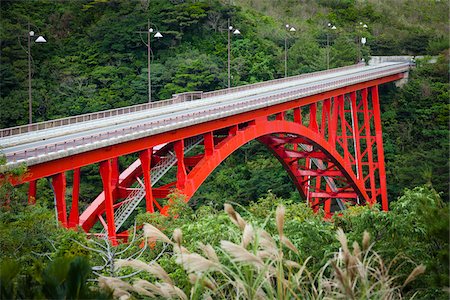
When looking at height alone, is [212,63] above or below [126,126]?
below

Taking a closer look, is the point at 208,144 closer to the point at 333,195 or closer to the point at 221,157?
the point at 221,157

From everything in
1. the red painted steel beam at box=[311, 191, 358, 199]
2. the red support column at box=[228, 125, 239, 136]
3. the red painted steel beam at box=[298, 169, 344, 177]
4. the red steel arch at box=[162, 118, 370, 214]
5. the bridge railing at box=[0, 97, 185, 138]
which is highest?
the bridge railing at box=[0, 97, 185, 138]

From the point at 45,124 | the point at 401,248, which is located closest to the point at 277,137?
the point at 45,124

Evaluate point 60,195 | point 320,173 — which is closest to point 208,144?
point 60,195

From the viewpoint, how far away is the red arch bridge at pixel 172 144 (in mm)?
Answer: 20938

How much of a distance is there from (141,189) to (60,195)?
16.9 ft

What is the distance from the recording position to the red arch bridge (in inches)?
824

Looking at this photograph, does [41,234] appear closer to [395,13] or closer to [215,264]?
[215,264]

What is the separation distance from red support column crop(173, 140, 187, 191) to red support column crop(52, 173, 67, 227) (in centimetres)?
571

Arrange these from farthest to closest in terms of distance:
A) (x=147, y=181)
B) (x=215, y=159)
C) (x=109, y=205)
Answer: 1. (x=215, y=159)
2. (x=147, y=181)
3. (x=109, y=205)

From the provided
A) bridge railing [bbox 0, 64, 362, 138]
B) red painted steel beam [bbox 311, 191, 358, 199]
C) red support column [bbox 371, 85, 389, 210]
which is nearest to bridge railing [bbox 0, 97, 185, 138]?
bridge railing [bbox 0, 64, 362, 138]

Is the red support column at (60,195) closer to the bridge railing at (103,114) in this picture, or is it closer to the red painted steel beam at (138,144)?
the red painted steel beam at (138,144)

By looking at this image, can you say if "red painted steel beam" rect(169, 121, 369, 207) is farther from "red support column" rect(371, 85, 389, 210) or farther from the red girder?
"red support column" rect(371, 85, 389, 210)

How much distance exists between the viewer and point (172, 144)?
2684cm
